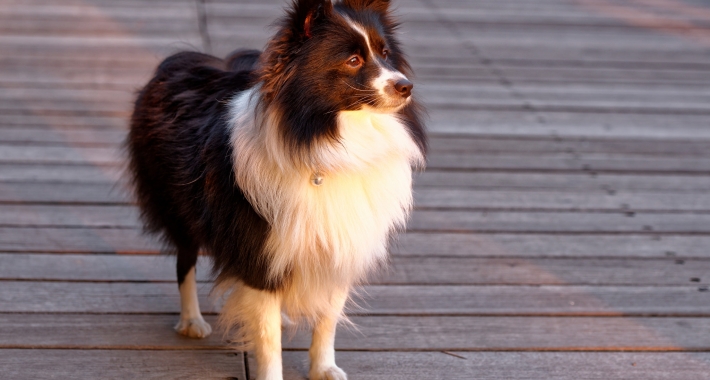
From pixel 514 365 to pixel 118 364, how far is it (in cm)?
119

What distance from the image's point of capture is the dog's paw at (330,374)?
251cm

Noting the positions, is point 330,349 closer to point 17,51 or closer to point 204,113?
point 204,113

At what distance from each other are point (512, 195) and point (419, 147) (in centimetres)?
167

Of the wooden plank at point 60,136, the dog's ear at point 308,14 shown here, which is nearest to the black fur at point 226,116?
the dog's ear at point 308,14

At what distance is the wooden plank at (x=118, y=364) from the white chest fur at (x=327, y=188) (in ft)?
1.57

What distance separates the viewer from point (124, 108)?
4695 millimetres

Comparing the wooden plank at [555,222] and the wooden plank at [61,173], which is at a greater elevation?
the wooden plank at [61,173]

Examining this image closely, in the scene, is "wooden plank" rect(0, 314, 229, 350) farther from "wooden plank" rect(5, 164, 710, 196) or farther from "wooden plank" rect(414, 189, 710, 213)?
"wooden plank" rect(414, 189, 710, 213)

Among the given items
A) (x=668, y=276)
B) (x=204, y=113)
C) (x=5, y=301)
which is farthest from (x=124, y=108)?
(x=668, y=276)

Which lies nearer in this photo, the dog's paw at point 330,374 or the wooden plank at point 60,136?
the dog's paw at point 330,374

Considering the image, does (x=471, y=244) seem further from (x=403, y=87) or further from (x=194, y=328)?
(x=403, y=87)

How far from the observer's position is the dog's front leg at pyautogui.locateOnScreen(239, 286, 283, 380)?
2359 mm

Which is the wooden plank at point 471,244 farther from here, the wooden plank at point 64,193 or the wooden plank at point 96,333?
the wooden plank at point 96,333

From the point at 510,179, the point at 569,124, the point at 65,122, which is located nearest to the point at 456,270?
the point at 510,179
